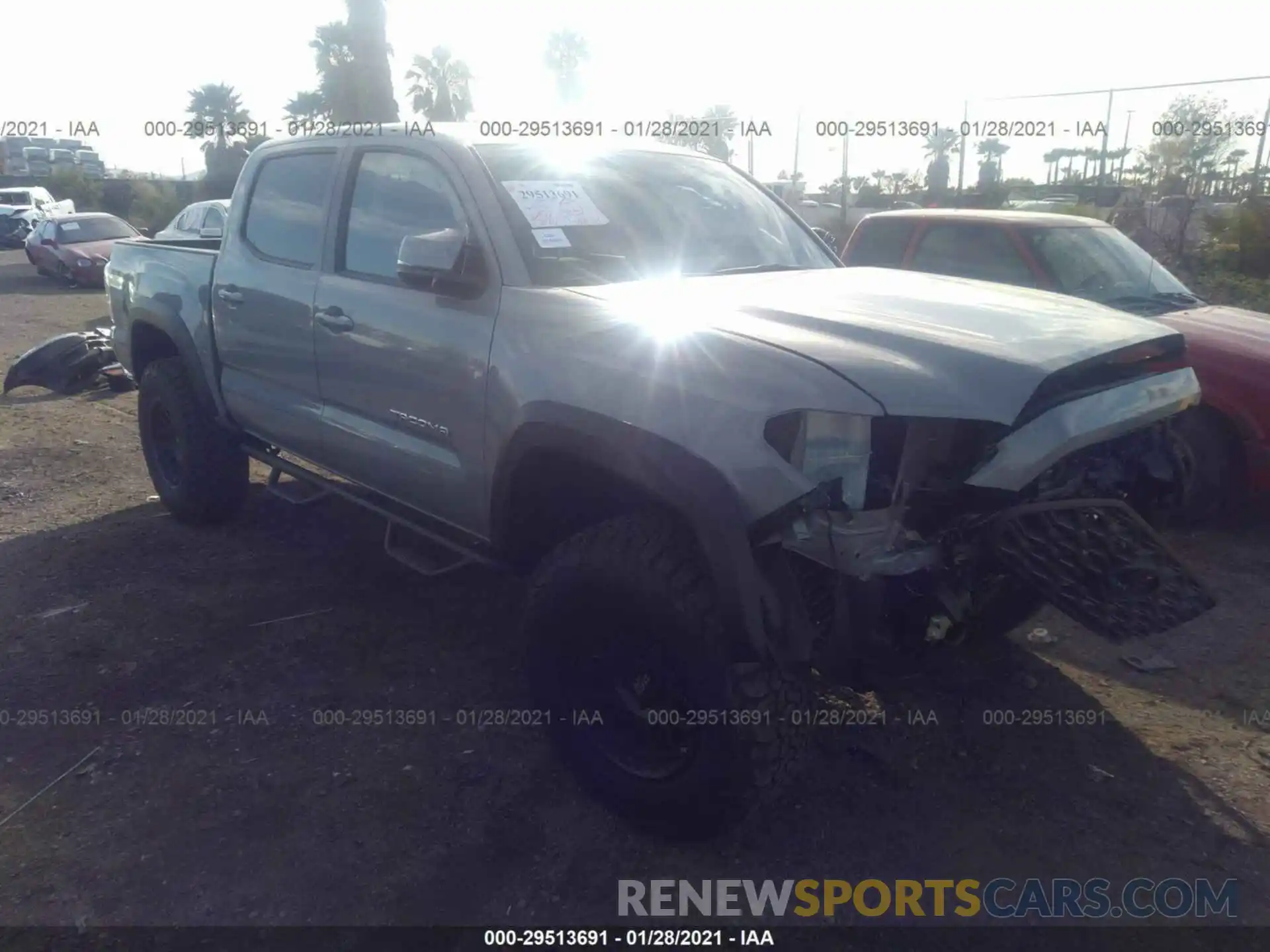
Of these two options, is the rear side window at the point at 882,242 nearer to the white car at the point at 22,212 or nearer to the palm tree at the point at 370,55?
the palm tree at the point at 370,55

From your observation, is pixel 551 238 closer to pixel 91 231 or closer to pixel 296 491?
pixel 296 491

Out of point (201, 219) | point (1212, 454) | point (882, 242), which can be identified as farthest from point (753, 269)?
point (201, 219)

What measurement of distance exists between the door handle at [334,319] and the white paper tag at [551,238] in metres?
0.93

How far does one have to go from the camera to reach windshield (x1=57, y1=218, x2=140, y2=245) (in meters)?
18.9

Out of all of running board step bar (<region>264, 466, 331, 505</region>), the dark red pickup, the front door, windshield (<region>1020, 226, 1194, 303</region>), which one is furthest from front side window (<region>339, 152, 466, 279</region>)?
windshield (<region>1020, 226, 1194, 303</region>)

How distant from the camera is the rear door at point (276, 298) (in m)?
4.06

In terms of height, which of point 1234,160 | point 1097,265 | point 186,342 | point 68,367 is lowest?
point 68,367

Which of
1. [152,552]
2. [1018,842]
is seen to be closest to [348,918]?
[1018,842]

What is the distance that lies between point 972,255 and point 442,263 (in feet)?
15.3

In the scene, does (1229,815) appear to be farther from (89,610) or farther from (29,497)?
(29,497)

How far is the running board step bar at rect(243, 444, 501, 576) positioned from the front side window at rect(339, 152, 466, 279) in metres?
0.92

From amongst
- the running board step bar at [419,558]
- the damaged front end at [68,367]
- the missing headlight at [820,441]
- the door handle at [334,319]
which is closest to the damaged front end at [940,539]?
A: the missing headlight at [820,441]

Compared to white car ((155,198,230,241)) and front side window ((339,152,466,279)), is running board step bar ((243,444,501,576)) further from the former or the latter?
white car ((155,198,230,241))

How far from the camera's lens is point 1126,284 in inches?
238
